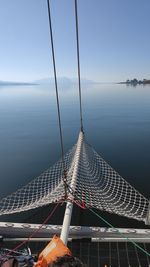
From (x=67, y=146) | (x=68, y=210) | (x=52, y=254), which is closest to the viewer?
(x=52, y=254)

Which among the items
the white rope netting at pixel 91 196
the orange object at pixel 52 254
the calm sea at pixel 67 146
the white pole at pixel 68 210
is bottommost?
the calm sea at pixel 67 146

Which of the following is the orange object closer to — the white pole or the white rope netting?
the white pole

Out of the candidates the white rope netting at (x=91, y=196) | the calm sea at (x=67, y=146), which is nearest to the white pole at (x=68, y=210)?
the white rope netting at (x=91, y=196)

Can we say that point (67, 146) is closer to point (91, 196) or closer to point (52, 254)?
point (91, 196)

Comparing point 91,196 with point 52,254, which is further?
point 91,196

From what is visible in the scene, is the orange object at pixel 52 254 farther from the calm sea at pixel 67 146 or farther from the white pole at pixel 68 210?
the calm sea at pixel 67 146

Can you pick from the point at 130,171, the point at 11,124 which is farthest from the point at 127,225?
the point at 11,124

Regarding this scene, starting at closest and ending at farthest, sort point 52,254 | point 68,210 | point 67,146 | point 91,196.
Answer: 1. point 52,254
2. point 68,210
3. point 91,196
4. point 67,146

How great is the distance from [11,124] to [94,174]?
21.3 m

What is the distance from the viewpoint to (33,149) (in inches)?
753

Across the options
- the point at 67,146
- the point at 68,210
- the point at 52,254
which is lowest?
the point at 67,146

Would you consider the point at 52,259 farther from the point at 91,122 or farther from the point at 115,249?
the point at 91,122

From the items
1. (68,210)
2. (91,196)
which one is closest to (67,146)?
(91,196)

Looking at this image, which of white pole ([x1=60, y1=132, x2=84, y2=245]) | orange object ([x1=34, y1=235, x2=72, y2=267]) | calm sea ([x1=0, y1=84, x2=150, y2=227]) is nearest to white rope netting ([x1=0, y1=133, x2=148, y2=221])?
white pole ([x1=60, y1=132, x2=84, y2=245])
